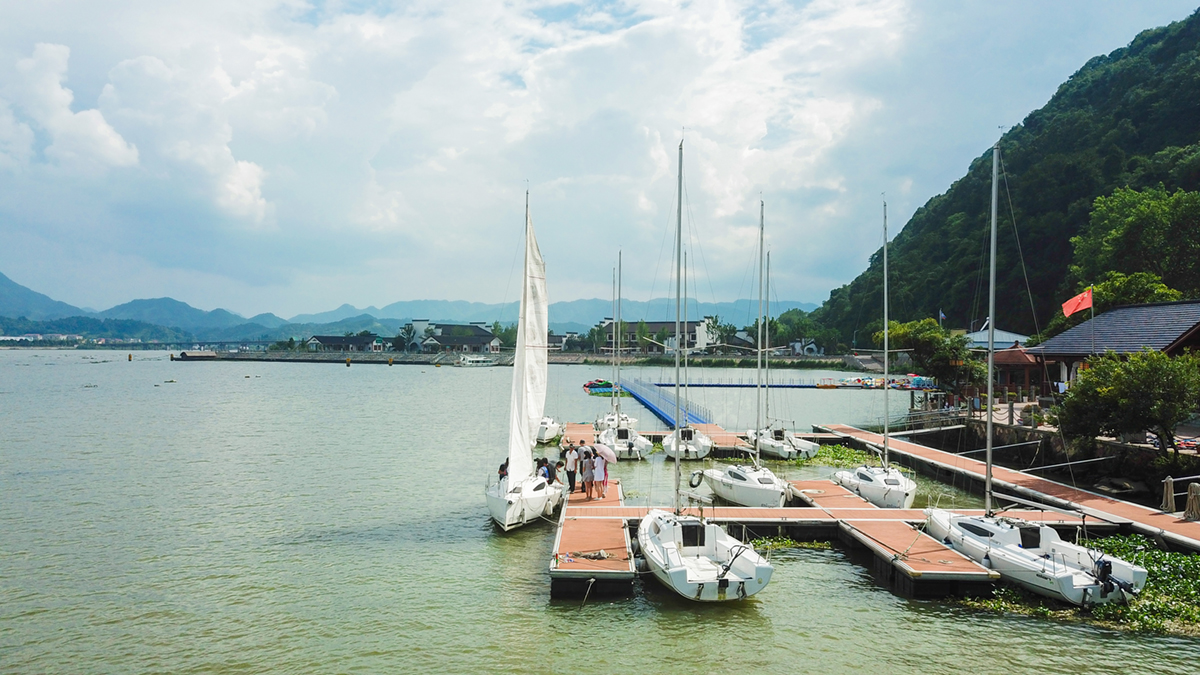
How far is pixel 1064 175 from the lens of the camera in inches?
3467

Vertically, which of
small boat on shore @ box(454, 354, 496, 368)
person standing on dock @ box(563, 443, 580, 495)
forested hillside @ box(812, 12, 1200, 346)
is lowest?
person standing on dock @ box(563, 443, 580, 495)

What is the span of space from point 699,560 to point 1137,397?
1658cm

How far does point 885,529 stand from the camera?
1975 centimetres

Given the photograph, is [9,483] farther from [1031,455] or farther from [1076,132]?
[1076,132]

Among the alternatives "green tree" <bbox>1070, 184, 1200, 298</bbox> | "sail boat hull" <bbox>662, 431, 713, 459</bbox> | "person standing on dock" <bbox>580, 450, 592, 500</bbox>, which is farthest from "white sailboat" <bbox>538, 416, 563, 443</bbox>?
"green tree" <bbox>1070, 184, 1200, 298</bbox>

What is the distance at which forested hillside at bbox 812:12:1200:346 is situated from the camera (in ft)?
269

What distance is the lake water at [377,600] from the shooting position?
44.9ft

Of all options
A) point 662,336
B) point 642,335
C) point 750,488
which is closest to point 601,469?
point 750,488

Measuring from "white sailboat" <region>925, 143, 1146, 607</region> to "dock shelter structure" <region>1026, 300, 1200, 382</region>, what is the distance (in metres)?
16.6

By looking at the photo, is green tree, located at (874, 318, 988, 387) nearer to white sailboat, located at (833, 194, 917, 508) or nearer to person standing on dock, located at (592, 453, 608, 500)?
white sailboat, located at (833, 194, 917, 508)

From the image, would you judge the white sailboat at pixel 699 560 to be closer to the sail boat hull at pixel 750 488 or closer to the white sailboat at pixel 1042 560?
the white sailboat at pixel 1042 560

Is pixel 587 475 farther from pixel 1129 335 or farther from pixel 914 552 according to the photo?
pixel 1129 335

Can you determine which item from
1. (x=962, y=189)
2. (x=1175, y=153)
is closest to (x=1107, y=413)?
(x=1175, y=153)

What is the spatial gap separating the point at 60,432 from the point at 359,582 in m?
39.6
